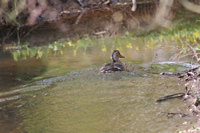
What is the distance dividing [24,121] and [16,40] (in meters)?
13.3

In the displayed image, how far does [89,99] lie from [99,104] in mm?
435

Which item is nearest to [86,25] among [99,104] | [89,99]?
[89,99]

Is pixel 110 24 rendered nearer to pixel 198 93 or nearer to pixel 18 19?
pixel 18 19

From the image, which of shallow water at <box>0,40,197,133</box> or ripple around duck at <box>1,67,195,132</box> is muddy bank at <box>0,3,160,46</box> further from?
ripple around duck at <box>1,67,195,132</box>

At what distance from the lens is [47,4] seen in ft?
75.0

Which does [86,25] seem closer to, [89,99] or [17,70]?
[17,70]

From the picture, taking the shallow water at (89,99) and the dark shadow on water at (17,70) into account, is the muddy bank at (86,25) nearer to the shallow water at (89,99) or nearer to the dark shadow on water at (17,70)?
the dark shadow on water at (17,70)

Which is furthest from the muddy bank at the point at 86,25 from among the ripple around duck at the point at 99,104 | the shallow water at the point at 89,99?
the ripple around duck at the point at 99,104

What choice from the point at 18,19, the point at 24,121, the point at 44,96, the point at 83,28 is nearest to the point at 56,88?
the point at 44,96

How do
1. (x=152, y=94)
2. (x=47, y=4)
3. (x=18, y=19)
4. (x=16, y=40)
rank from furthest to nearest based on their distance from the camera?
(x=47, y=4), (x=18, y=19), (x=16, y=40), (x=152, y=94)

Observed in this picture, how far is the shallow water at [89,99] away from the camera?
187 inches

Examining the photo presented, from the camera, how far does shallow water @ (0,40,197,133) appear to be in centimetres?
475

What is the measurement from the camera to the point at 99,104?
571 centimetres

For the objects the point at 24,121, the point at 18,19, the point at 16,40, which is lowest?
the point at 24,121
